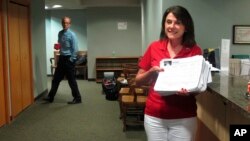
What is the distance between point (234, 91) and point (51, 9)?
30.2 ft

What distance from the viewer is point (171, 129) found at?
1872mm

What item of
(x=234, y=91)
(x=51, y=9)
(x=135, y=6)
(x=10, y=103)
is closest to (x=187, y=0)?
(x=234, y=91)

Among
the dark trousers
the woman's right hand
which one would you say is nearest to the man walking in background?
the dark trousers

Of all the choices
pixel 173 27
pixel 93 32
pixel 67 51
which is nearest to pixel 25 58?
pixel 67 51

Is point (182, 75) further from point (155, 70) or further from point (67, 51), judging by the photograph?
point (67, 51)

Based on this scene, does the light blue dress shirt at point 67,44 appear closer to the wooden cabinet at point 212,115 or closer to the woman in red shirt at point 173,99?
the wooden cabinet at point 212,115

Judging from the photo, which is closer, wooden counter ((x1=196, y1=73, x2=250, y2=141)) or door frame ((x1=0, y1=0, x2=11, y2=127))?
wooden counter ((x1=196, y1=73, x2=250, y2=141))

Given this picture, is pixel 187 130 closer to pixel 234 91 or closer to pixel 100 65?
pixel 234 91

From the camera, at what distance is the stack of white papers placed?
1.73 meters

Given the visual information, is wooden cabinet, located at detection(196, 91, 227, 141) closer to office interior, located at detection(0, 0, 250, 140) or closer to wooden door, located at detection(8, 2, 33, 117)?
office interior, located at detection(0, 0, 250, 140)

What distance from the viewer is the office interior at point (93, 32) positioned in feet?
11.8

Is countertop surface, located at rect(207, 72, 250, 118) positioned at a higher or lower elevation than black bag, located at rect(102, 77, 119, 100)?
higher

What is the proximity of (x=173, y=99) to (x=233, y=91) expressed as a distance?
1.49 ft

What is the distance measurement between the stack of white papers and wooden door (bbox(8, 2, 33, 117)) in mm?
3652
